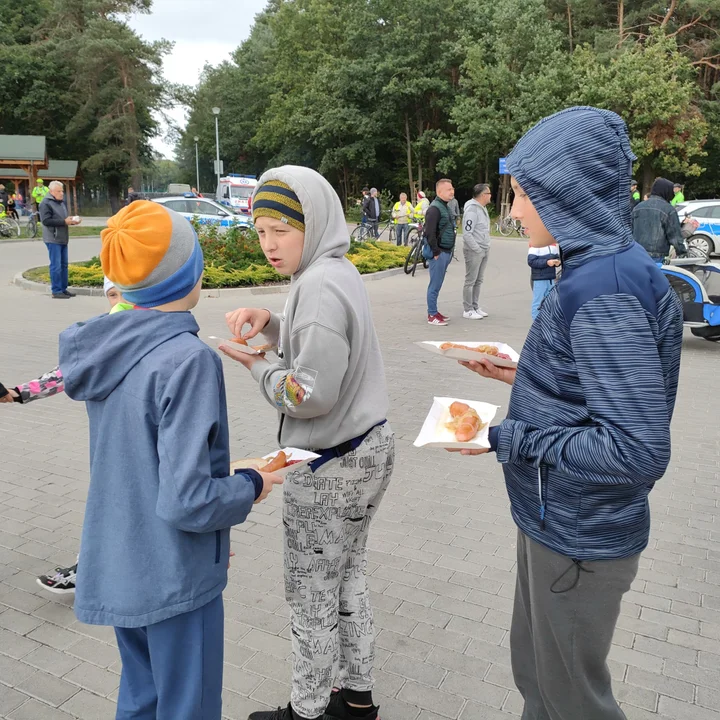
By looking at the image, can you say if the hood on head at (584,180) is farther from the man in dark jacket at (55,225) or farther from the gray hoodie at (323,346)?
the man in dark jacket at (55,225)

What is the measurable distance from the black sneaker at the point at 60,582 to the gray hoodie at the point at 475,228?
780cm

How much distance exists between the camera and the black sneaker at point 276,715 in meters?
2.42

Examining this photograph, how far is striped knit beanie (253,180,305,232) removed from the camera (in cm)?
207

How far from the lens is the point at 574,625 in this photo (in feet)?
5.77

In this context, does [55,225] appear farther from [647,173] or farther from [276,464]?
[647,173]

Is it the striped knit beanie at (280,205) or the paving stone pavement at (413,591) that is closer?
the striped knit beanie at (280,205)

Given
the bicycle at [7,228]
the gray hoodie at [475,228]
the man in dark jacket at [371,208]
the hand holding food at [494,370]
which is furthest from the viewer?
the bicycle at [7,228]

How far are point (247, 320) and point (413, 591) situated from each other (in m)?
1.77

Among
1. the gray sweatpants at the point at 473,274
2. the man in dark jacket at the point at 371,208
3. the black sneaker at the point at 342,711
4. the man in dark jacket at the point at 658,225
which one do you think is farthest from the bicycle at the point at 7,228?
the black sneaker at the point at 342,711

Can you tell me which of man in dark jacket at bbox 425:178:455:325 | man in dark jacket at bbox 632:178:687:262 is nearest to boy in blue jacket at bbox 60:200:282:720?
man in dark jacket at bbox 632:178:687:262

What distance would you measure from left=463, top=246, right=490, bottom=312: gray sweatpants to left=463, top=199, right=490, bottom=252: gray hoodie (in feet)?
0.27

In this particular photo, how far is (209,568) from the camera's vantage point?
1.87 metres

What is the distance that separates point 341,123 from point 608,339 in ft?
144

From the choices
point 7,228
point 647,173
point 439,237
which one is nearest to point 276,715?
point 439,237
